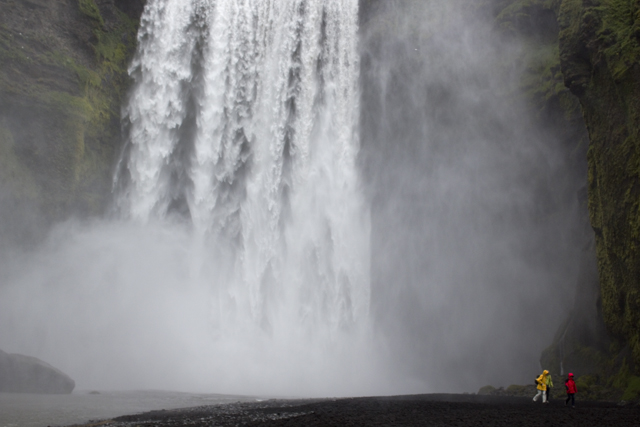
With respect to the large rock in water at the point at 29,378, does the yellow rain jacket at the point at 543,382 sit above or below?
below

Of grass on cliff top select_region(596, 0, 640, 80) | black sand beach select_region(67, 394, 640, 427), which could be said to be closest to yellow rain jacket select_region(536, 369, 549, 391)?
black sand beach select_region(67, 394, 640, 427)

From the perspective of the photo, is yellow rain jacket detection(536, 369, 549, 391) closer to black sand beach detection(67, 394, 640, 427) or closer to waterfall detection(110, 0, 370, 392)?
black sand beach detection(67, 394, 640, 427)

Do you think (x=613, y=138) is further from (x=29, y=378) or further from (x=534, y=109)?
(x=29, y=378)

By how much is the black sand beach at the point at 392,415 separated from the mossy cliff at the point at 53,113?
1430cm

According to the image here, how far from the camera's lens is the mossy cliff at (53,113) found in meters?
22.3

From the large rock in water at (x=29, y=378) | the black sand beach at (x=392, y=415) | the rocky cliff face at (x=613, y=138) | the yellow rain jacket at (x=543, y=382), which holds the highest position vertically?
the rocky cliff face at (x=613, y=138)

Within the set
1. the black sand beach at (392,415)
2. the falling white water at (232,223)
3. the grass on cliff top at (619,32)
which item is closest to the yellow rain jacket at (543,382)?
the black sand beach at (392,415)

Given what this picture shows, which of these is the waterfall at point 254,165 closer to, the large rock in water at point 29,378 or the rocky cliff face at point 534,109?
the rocky cliff face at point 534,109

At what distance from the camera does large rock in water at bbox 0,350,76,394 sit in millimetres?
16562

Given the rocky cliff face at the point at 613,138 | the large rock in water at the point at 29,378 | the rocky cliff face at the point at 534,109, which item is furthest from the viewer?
the large rock in water at the point at 29,378

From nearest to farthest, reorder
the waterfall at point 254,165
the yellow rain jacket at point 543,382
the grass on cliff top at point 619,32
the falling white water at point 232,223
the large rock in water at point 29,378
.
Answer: the yellow rain jacket at point 543,382
the grass on cliff top at point 619,32
the large rock in water at point 29,378
the falling white water at point 232,223
the waterfall at point 254,165

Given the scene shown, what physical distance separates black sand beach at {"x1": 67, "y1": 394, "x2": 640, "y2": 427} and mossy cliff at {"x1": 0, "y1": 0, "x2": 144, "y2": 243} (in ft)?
46.9

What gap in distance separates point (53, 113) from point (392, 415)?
793 inches

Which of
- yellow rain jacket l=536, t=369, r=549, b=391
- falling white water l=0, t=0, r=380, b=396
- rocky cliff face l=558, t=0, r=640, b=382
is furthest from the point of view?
falling white water l=0, t=0, r=380, b=396
